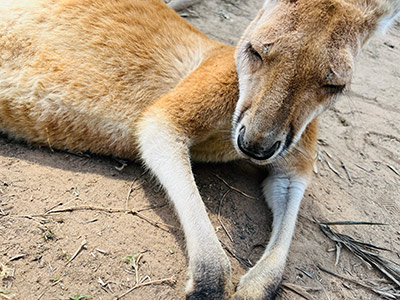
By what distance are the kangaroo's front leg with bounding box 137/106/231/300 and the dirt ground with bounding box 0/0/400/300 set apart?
151 millimetres

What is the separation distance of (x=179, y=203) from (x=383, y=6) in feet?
6.30

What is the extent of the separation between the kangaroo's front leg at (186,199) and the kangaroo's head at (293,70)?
0.47m

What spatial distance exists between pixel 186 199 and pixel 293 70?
1.06 m

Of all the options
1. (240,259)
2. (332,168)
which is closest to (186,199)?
(240,259)

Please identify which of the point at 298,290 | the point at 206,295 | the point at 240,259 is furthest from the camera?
the point at 240,259

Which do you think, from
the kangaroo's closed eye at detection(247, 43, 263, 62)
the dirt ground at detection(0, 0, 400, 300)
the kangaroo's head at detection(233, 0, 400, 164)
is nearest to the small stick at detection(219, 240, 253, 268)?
the dirt ground at detection(0, 0, 400, 300)

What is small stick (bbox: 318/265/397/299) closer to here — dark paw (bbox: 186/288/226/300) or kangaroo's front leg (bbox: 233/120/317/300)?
kangaroo's front leg (bbox: 233/120/317/300)

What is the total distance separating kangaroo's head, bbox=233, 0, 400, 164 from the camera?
223 centimetres

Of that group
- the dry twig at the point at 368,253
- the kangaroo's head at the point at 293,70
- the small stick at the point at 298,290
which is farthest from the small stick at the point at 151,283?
the dry twig at the point at 368,253

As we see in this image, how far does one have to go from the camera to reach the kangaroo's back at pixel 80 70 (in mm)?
2934

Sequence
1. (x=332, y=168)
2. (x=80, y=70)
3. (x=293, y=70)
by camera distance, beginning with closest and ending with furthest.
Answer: (x=293, y=70)
(x=80, y=70)
(x=332, y=168)

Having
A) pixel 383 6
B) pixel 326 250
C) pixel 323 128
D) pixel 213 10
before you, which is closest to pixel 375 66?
pixel 323 128

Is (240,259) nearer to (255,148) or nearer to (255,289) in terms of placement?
(255,289)

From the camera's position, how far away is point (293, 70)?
2.22m
